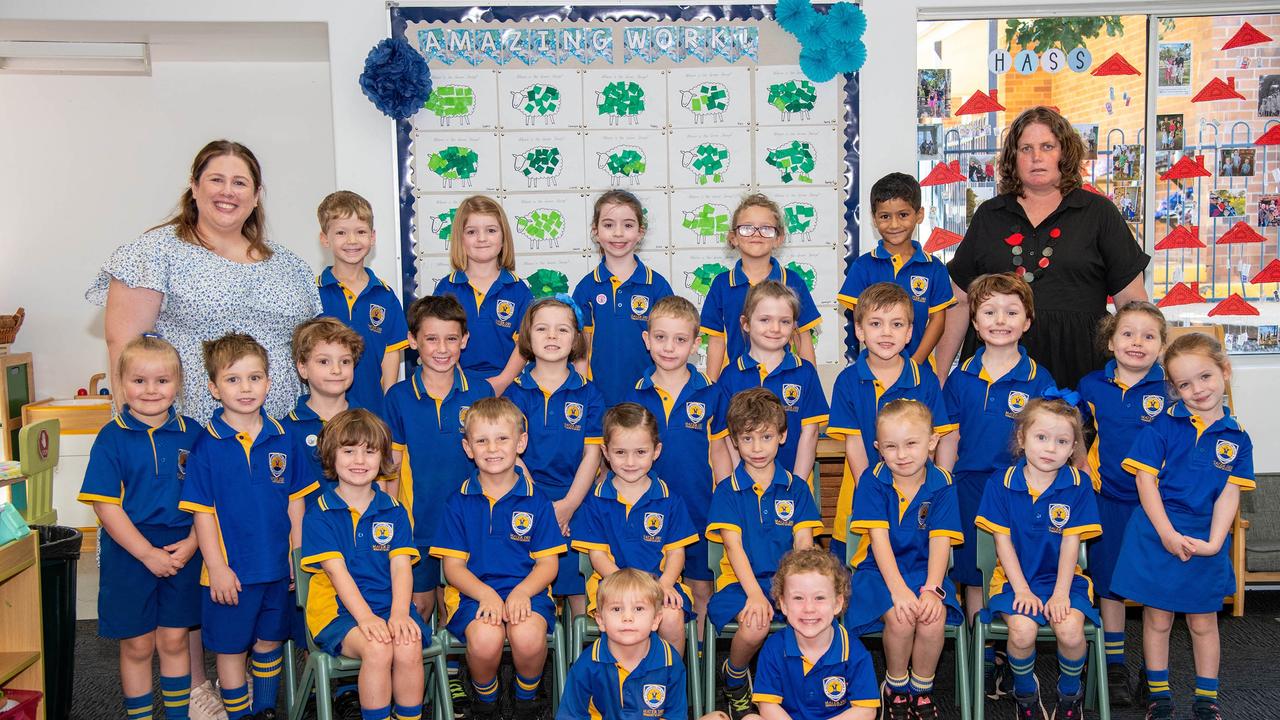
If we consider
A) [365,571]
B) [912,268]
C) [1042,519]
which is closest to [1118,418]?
[1042,519]

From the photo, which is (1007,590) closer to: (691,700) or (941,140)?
(691,700)

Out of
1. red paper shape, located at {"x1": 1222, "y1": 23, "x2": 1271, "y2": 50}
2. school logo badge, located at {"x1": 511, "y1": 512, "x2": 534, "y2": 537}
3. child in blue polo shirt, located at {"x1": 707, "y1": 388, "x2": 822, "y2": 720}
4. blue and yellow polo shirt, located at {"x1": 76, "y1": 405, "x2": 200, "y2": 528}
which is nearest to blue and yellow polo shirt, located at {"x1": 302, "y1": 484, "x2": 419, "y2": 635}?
school logo badge, located at {"x1": 511, "y1": 512, "x2": 534, "y2": 537}

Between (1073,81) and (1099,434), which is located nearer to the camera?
(1099,434)

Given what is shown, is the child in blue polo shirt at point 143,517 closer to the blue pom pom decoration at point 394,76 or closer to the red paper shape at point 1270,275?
the blue pom pom decoration at point 394,76

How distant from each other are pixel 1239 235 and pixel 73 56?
5084 millimetres

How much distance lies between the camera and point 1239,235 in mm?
4465

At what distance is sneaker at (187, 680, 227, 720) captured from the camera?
2898mm

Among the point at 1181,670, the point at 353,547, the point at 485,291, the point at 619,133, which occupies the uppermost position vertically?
the point at 619,133

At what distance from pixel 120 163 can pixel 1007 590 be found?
14.5ft

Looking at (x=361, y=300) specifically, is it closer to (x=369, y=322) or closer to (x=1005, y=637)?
(x=369, y=322)

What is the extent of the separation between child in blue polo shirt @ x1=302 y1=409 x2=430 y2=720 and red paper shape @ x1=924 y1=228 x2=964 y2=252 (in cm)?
263

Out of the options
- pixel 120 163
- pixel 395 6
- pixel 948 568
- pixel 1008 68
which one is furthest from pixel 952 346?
pixel 120 163

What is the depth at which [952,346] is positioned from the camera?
139 inches

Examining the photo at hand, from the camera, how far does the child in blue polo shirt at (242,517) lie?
9.04 ft
